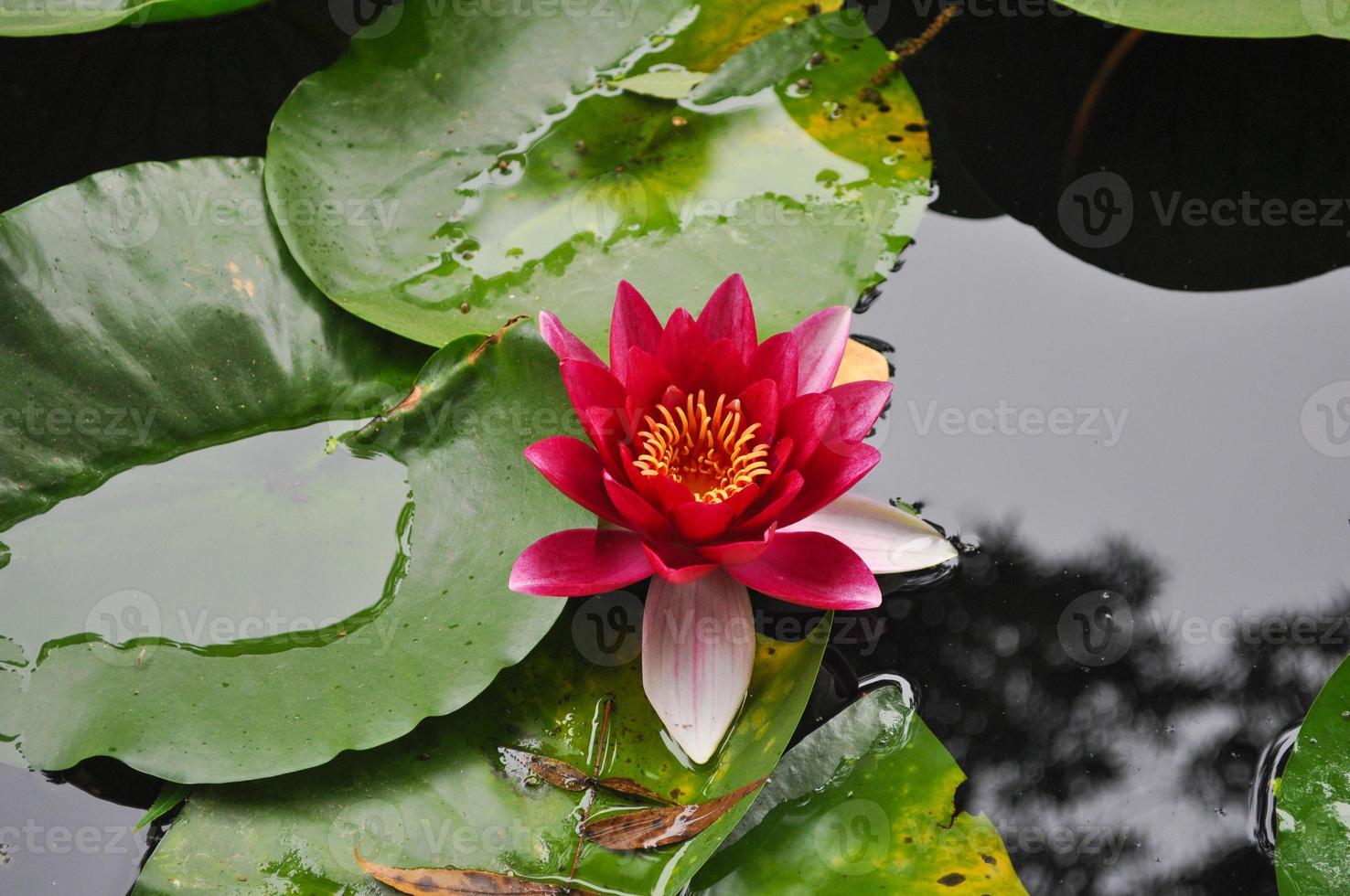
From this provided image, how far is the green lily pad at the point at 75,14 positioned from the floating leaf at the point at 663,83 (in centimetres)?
101

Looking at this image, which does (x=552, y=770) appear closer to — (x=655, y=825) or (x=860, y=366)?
(x=655, y=825)

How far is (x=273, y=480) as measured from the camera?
6.37 ft

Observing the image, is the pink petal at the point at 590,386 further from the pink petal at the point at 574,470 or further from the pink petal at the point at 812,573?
the pink petal at the point at 812,573

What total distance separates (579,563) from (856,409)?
612 mm

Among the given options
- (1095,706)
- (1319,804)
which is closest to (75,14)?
(1095,706)

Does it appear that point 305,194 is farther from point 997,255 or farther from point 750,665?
point 997,255

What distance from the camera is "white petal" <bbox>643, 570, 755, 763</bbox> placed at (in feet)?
5.83

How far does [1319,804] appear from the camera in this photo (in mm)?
1728

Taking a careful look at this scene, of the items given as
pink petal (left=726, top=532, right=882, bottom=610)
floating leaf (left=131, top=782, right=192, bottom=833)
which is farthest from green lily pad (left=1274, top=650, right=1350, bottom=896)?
floating leaf (left=131, top=782, right=192, bottom=833)

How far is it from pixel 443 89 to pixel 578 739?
5.17 feet

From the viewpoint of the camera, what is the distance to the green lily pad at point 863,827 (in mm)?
1746

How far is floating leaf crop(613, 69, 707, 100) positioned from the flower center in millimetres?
981

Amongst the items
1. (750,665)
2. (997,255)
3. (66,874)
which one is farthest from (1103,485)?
(66,874)

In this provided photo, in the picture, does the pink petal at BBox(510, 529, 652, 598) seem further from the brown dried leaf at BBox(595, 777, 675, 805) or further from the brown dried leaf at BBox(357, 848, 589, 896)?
the brown dried leaf at BBox(357, 848, 589, 896)
